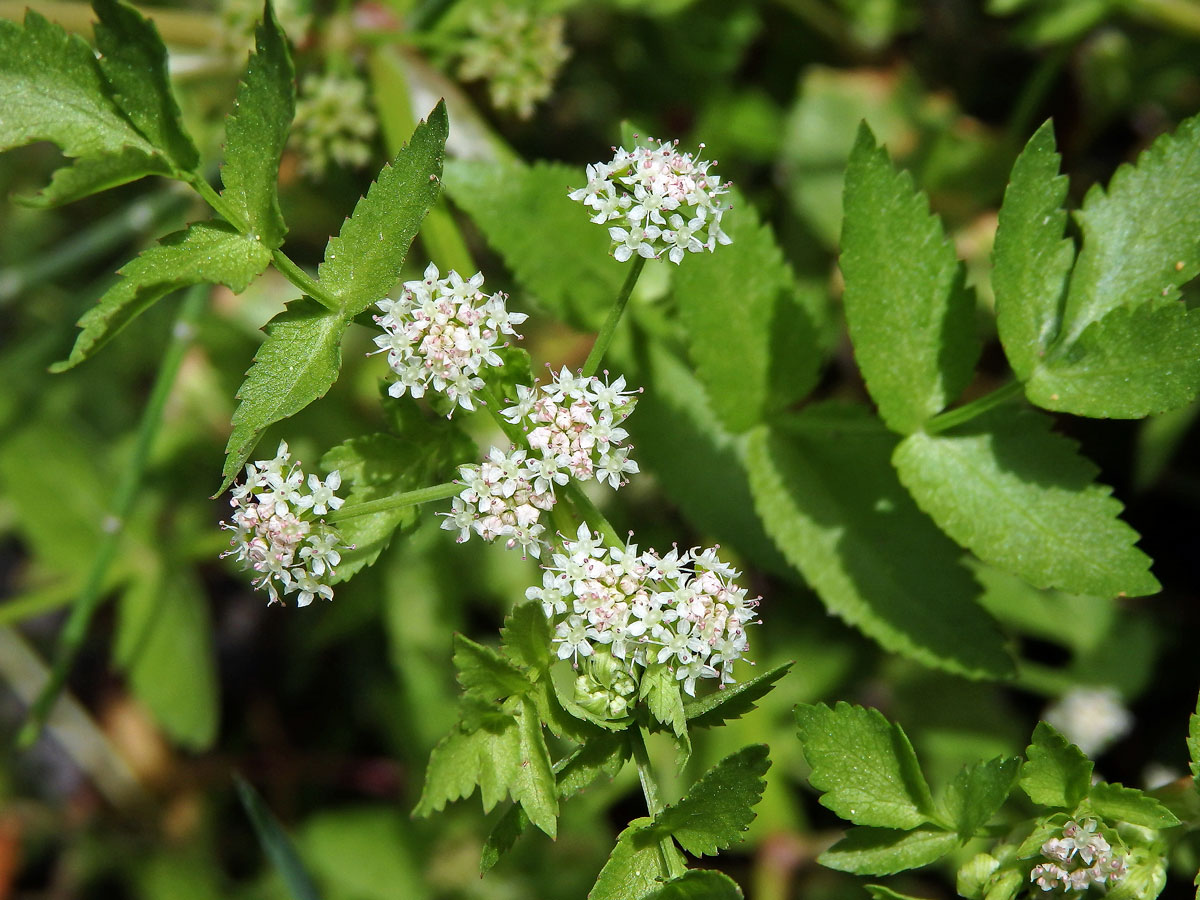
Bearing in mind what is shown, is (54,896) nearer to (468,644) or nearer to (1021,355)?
(468,644)

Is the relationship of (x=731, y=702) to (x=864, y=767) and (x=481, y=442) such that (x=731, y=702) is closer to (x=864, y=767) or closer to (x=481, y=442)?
(x=864, y=767)

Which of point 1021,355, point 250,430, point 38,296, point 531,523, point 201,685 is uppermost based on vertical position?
point 1021,355

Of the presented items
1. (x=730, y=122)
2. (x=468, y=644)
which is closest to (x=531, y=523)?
(x=468, y=644)

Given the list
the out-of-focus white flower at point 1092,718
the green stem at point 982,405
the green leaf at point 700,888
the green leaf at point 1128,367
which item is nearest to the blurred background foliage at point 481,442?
the out-of-focus white flower at point 1092,718

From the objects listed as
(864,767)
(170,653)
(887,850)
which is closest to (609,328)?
(864,767)

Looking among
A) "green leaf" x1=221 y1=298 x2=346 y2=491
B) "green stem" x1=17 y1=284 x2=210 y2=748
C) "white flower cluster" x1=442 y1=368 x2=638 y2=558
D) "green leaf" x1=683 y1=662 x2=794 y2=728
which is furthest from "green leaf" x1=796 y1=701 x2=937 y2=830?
"green stem" x1=17 y1=284 x2=210 y2=748

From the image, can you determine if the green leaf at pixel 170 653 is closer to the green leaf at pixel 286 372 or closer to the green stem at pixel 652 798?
the green leaf at pixel 286 372
